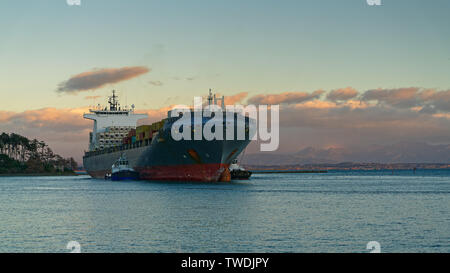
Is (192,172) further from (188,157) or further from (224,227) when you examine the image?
(224,227)

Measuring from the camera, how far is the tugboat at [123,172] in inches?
3196

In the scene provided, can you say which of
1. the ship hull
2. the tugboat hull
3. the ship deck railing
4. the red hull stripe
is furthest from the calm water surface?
the tugboat hull

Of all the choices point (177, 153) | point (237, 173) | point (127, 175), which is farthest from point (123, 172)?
point (237, 173)

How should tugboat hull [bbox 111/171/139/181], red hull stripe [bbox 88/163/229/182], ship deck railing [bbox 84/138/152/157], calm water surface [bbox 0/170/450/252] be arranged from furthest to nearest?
1. tugboat hull [bbox 111/171/139/181]
2. ship deck railing [bbox 84/138/152/157]
3. red hull stripe [bbox 88/163/229/182]
4. calm water surface [bbox 0/170/450/252]

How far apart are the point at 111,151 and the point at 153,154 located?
27809 mm

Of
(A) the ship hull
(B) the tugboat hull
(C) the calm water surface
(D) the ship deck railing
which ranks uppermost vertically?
(D) the ship deck railing

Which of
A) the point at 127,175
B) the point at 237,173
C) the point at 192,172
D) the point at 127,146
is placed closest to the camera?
the point at 192,172

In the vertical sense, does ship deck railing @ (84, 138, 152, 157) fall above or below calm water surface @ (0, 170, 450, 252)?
above

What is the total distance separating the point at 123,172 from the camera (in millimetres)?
81438

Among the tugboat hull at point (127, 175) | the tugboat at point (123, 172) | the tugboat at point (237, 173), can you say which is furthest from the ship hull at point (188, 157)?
the tugboat at point (237, 173)

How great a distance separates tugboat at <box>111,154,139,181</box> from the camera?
8119 cm

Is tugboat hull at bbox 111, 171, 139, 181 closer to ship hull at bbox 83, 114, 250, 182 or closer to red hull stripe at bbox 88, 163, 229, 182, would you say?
ship hull at bbox 83, 114, 250, 182
